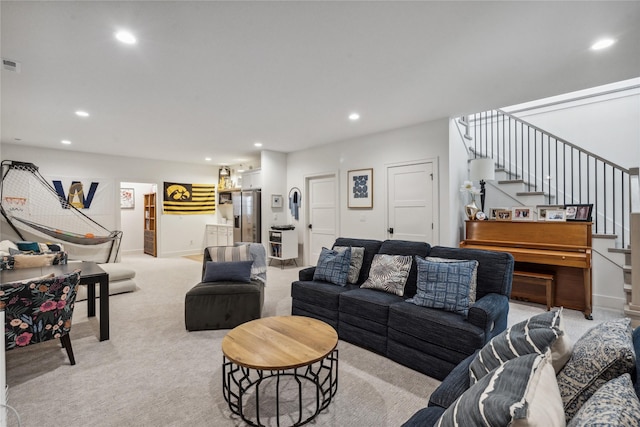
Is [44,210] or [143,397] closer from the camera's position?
[143,397]

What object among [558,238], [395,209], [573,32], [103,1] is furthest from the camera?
[395,209]

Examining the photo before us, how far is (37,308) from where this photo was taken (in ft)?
7.14

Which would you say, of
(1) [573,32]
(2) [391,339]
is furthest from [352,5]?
(2) [391,339]

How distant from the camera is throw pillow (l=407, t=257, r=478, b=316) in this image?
7.49ft

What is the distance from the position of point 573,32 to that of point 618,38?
1.46 feet

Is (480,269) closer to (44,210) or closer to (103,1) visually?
(103,1)

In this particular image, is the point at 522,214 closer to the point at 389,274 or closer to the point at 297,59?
the point at 389,274

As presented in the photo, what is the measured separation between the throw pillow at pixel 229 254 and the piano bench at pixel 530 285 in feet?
11.0

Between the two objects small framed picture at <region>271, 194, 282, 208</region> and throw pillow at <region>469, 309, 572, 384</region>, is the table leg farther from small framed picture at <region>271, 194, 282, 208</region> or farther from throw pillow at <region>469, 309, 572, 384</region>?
small framed picture at <region>271, 194, 282, 208</region>

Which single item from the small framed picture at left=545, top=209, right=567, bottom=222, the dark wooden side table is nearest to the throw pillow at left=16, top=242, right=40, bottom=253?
the dark wooden side table

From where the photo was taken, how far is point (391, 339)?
244 cm

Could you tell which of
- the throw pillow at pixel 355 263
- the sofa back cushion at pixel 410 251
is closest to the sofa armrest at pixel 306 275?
the throw pillow at pixel 355 263

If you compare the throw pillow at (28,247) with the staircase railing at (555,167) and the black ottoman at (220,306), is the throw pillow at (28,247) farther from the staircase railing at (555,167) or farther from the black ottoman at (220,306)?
the staircase railing at (555,167)

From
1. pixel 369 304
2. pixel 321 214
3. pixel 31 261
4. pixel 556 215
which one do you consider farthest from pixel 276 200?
pixel 556 215
